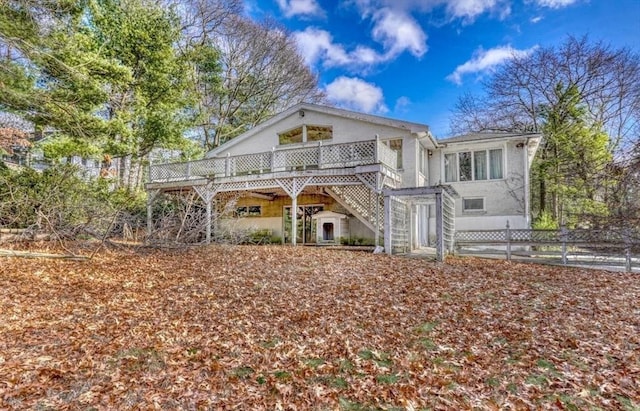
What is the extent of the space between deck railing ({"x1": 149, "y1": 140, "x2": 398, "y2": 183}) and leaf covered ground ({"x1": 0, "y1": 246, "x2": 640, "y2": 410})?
5.93 m

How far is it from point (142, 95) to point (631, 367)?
2047cm

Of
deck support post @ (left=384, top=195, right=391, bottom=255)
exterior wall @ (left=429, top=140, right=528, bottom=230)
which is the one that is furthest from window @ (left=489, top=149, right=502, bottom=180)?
deck support post @ (left=384, top=195, right=391, bottom=255)

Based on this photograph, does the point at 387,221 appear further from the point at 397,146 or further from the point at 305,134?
the point at 305,134

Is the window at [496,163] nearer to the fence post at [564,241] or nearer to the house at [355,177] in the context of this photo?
the house at [355,177]

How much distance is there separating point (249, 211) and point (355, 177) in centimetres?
779

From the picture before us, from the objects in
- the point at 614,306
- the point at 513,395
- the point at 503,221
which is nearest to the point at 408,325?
the point at 513,395

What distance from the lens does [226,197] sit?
17.9 metres

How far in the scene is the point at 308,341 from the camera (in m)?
4.70

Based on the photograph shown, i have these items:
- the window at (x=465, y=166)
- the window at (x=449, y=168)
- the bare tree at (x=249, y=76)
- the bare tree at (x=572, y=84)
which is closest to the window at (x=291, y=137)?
the window at (x=449, y=168)

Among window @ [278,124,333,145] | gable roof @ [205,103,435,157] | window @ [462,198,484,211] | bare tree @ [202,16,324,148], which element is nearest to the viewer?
gable roof @ [205,103,435,157]

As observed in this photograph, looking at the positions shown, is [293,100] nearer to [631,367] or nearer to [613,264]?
[613,264]

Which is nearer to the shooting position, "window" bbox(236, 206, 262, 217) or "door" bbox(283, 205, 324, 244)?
"door" bbox(283, 205, 324, 244)

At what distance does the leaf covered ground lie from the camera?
3469 mm

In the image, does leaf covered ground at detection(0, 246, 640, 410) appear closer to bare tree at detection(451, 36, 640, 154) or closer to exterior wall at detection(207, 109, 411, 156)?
exterior wall at detection(207, 109, 411, 156)
